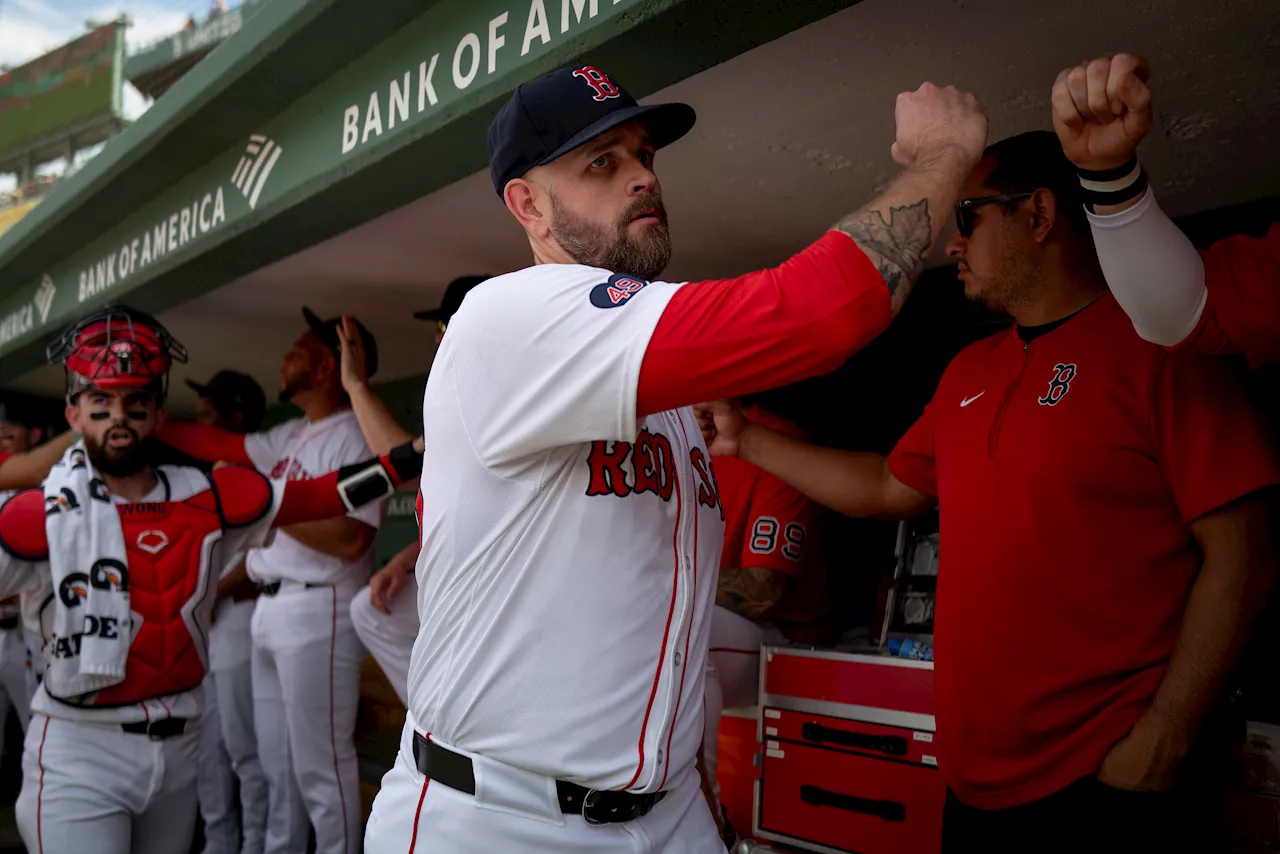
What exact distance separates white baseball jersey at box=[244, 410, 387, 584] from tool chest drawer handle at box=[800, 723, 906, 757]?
1.89m

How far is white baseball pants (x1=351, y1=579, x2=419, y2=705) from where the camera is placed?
3752mm

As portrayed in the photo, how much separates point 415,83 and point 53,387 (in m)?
5.78

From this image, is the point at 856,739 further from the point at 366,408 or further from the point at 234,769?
the point at 234,769

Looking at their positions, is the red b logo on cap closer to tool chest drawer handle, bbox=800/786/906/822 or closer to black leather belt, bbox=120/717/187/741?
tool chest drawer handle, bbox=800/786/906/822

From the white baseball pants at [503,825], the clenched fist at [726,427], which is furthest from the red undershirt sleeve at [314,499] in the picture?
the white baseball pants at [503,825]

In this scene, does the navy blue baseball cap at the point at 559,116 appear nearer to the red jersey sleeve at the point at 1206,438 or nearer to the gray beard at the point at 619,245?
the gray beard at the point at 619,245

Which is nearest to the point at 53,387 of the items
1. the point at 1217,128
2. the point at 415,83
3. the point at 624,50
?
the point at 415,83

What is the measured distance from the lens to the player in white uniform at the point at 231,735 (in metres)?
4.40

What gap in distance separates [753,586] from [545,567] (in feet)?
5.53

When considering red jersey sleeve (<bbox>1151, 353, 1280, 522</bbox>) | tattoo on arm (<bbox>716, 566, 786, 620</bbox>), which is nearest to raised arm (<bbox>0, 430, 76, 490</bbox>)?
tattoo on arm (<bbox>716, 566, 786, 620</bbox>)

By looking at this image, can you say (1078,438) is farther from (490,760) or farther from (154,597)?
(154,597)

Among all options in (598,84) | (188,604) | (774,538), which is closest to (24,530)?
(188,604)

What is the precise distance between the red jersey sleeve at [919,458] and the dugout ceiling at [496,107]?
0.73 metres

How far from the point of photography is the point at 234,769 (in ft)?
14.9
